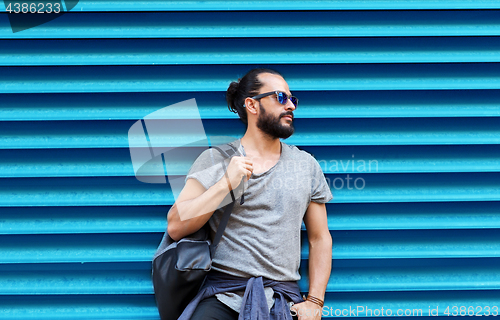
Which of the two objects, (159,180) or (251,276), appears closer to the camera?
(251,276)

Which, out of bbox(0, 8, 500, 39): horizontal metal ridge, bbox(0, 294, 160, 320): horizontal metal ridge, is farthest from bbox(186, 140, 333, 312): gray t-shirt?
bbox(0, 8, 500, 39): horizontal metal ridge

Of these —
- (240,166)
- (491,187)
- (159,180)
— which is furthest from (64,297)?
(491,187)

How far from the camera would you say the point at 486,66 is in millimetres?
2494

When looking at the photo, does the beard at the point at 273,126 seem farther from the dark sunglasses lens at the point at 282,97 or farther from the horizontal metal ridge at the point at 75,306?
the horizontal metal ridge at the point at 75,306

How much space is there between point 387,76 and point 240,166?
50.1 inches

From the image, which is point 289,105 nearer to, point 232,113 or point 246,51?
point 232,113

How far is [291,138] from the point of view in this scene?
2.46m

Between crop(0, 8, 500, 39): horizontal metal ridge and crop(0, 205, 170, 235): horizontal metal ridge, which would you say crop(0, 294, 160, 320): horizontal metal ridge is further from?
crop(0, 8, 500, 39): horizontal metal ridge

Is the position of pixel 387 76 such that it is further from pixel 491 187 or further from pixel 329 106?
pixel 491 187

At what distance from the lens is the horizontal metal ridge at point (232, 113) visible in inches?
95.7

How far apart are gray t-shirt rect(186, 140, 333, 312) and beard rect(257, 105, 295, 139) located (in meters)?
0.19

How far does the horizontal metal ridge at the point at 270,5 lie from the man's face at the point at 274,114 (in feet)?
2.06

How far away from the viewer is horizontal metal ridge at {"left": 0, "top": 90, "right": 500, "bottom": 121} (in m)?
2.43

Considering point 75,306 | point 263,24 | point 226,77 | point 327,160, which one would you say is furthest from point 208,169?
point 75,306
